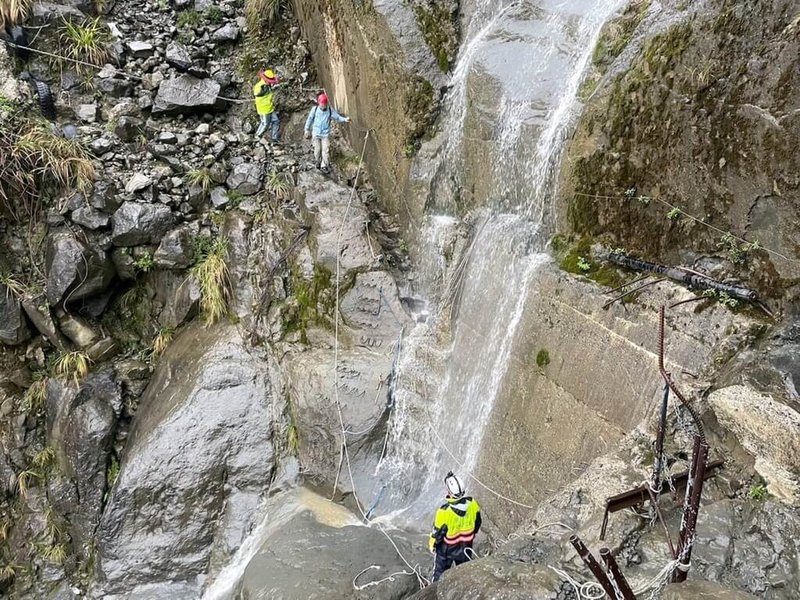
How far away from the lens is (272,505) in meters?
7.52

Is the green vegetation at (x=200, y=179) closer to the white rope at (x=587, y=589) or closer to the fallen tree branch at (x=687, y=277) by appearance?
the fallen tree branch at (x=687, y=277)

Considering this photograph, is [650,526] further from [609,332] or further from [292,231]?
[292,231]

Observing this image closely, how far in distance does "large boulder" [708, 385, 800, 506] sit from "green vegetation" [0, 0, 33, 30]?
A: 10884 mm

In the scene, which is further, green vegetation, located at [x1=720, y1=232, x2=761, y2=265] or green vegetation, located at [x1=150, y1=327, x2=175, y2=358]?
green vegetation, located at [x1=150, y1=327, x2=175, y2=358]

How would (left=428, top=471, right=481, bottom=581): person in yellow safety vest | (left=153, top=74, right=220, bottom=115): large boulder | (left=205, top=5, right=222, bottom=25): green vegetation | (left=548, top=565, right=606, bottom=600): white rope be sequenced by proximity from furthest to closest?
(left=205, top=5, right=222, bottom=25): green vegetation → (left=153, top=74, right=220, bottom=115): large boulder → (left=428, top=471, right=481, bottom=581): person in yellow safety vest → (left=548, top=565, right=606, bottom=600): white rope

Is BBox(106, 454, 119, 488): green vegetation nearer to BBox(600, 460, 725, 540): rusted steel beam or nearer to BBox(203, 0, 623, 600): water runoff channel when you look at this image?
BBox(203, 0, 623, 600): water runoff channel

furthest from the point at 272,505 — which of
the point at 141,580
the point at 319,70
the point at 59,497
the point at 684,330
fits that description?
the point at 319,70

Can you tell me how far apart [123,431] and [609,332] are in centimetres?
665

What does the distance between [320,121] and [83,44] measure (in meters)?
4.26

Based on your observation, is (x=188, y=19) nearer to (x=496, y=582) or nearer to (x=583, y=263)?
(x=583, y=263)

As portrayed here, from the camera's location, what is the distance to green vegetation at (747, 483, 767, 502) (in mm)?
3893

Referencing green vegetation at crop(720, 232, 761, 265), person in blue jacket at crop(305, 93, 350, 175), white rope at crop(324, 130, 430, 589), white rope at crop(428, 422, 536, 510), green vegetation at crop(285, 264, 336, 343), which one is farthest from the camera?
person in blue jacket at crop(305, 93, 350, 175)

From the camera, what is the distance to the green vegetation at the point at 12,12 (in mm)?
9352

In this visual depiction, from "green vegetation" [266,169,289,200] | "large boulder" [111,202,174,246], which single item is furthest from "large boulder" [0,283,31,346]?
"green vegetation" [266,169,289,200]
